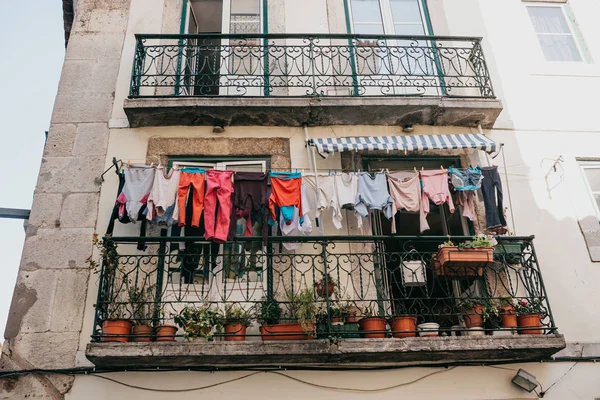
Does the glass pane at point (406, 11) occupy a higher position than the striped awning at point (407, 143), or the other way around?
the glass pane at point (406, 11)

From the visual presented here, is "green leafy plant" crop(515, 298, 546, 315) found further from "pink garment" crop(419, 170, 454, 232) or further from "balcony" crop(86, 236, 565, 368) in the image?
"pink garment" crop(419, 170, 454, 232)

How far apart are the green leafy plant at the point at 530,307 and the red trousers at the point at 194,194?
3886 mm

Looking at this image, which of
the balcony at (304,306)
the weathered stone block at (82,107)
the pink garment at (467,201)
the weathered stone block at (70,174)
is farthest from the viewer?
the weathered stone block at (82,107)

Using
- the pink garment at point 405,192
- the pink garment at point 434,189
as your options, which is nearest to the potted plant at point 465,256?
the pink garment at point 434,189

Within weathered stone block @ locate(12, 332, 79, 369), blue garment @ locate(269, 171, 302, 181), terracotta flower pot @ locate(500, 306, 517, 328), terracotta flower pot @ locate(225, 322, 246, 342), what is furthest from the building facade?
blue garment @ locate(269, 171, 302, 181)

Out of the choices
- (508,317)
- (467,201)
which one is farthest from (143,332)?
(467,201)

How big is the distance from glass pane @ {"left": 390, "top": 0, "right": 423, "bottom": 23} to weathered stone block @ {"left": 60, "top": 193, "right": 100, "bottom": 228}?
5.45m

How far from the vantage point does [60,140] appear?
25.0 ft

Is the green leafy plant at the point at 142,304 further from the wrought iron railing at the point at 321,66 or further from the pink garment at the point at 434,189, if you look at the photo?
the pink garment at the point at 434,189

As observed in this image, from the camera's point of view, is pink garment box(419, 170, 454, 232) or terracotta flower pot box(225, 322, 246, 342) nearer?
terracotta flower pot box(225, 322, 246, 342)

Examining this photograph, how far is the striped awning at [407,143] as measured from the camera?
714 centimetres

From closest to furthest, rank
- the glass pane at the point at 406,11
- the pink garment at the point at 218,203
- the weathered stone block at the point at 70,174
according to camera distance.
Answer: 1. the pink garment at the point at 218,203
2. the weathered stone block at the point at 70,174
3. the glass pane at the point at 406,11

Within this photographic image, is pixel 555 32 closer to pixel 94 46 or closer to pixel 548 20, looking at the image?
pixel 548 20

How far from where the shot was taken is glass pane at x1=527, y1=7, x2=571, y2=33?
9.16 m
